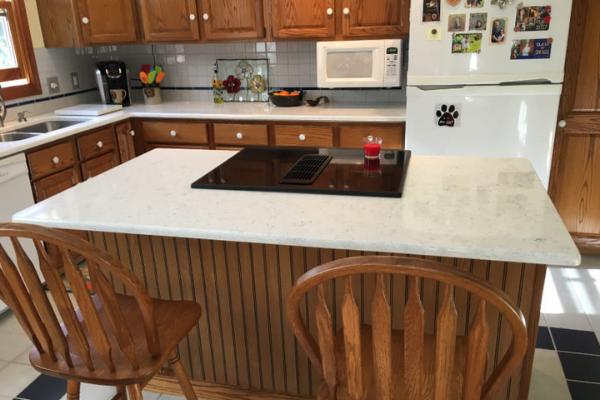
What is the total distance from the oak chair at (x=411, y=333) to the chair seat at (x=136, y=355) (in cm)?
46

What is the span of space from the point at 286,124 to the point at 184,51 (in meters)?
1.26

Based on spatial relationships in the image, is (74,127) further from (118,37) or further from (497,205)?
(497,205)

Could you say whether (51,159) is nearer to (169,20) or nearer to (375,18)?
(169,20)

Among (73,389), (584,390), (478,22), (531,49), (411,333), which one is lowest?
(584,390)

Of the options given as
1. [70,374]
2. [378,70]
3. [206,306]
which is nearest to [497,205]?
[206,306]

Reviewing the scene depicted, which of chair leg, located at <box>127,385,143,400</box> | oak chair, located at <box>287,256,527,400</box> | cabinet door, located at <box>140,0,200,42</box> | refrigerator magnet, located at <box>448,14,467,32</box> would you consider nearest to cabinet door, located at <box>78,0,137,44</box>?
cabinet door, located at <box>140,0,200,42</box>

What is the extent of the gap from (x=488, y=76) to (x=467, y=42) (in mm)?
210

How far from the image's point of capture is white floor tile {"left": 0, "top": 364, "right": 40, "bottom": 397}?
6.86 ft

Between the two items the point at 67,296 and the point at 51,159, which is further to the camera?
the point at 51,159

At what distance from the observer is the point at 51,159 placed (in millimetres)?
2863

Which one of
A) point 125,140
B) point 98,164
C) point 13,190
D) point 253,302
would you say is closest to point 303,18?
point 125,140

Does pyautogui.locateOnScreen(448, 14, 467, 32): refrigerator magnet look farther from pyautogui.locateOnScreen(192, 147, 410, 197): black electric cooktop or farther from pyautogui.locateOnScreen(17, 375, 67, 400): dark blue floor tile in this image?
pyautogui.locateOnScreen(17, 375, 67, 400): dark blue floor tile

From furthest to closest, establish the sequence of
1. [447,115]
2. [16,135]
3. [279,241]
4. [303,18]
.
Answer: [303,18]
[16,135]
[447,115]
[279,241]

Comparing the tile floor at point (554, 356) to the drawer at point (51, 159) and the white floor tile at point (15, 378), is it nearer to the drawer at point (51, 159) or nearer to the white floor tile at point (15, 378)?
the white floor tile at point (15, 378)
